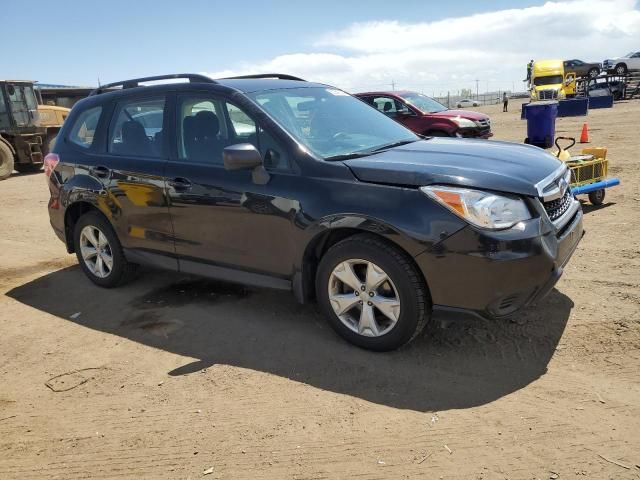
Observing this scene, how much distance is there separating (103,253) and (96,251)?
0.10m

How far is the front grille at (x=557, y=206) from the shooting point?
3.37 m

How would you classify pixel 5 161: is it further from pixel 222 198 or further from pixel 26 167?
pixel 222 198

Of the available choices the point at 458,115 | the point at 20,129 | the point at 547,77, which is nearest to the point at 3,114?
the point at 20,129

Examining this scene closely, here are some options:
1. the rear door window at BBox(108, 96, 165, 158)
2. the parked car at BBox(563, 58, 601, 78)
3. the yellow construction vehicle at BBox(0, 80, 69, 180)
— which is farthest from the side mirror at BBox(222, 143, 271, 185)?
the parked car at BBox(563, 58, 601, 78)

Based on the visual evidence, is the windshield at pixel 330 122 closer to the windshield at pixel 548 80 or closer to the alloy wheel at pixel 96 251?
the alloy wheel at pixel 96 251

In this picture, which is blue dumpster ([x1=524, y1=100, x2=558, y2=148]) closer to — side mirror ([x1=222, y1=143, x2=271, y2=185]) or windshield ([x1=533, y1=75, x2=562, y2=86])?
side mirror ([x1=222, y1=143, x2=271, y2=185])

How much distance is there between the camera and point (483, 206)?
3.08m

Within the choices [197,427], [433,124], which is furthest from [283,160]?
[433,124]

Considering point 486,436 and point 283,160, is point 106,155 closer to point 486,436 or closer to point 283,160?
point 283,160

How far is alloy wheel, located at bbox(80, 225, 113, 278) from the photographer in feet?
16.9

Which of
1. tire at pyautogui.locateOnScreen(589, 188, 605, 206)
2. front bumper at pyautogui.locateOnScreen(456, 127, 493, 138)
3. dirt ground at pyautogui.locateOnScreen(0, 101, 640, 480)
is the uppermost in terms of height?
front bumper at pyautogui.locateOnScreen(456, 127, 493, 138)

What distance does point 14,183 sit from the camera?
49.2ft

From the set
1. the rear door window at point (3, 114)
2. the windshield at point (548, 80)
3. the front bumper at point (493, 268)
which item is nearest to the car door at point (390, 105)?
the front bumper at point (493, 268)

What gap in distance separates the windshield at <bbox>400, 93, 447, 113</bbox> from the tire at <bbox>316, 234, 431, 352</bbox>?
1044 centimetres
